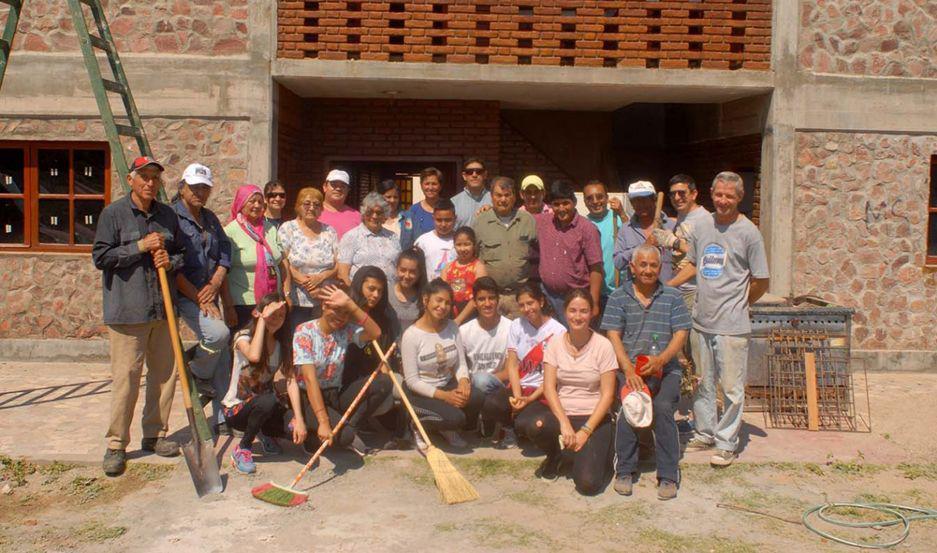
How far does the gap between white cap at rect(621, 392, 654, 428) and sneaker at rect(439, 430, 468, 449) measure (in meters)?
1.22

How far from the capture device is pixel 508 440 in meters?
5.98

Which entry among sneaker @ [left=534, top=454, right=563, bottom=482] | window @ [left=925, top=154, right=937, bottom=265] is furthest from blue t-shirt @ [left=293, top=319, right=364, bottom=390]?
Result: window @ [left=925, top=154, right=937, bottom=265]

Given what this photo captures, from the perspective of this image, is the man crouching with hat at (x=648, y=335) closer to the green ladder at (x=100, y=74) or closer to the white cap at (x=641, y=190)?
the white cap at (x=641, y=190)

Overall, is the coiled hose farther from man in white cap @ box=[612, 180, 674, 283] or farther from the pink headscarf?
the pink headscarf

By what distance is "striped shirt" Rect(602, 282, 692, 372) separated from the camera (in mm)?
5434

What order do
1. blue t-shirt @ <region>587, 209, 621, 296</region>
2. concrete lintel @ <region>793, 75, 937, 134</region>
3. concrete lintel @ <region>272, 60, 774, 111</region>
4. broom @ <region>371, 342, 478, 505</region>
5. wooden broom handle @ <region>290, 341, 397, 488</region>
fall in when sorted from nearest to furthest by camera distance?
broom @ <region>371, 342, 478, 505</region> < wooden broom handle @ <region>290, 341, 397, 488</region> < blue t-shirt @ <region>587, 209, 621, 296</region> < concrete lintel @ <region>272, 60, 774, 111</region> < concrete lintel @ <region>793, 75, 937, 134</region>

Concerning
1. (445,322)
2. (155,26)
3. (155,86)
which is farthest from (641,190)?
(155,26)

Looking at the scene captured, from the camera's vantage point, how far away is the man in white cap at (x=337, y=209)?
22.2ft

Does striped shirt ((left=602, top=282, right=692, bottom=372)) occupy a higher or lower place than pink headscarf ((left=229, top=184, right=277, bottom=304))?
lower

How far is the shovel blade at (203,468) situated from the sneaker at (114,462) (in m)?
0.53

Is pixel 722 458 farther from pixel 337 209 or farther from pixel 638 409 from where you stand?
pixel 337 209

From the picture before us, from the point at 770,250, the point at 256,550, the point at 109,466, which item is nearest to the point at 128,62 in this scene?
the point at 109,466

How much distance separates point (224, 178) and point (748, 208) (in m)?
6.39

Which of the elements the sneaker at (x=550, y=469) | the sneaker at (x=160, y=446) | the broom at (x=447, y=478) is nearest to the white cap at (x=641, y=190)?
the sneaker at (x=550, y=469)
